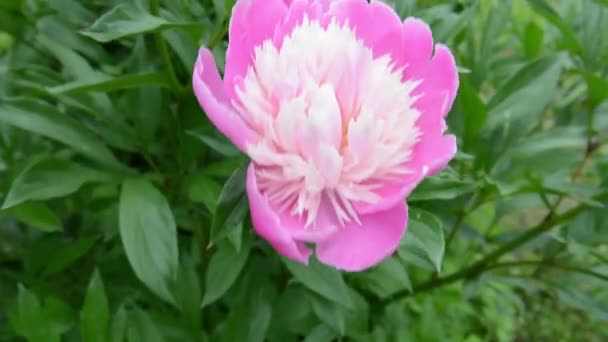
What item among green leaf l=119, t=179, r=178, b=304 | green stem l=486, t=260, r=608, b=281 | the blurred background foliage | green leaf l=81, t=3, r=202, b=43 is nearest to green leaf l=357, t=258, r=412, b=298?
the blurred background foliage

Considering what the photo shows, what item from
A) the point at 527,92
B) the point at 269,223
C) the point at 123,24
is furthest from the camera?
the point at 527,92

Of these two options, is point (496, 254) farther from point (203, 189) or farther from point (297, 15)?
point (297, 15)

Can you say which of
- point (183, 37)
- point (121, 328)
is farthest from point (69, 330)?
point (183, 37)

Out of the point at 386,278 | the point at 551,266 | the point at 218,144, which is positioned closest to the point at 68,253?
the point at 218,144

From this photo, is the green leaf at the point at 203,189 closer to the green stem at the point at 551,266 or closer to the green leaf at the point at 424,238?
the green leaf at the point at 424,238

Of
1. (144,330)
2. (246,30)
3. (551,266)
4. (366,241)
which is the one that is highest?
(246,30)

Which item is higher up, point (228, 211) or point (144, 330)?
point (228, 211)

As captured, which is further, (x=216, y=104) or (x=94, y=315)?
(x=94, y=315)

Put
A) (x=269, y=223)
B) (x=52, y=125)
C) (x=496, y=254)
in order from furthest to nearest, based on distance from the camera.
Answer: (x=496, y=254) → (x=52, y=125) → (x=269, y=223)
